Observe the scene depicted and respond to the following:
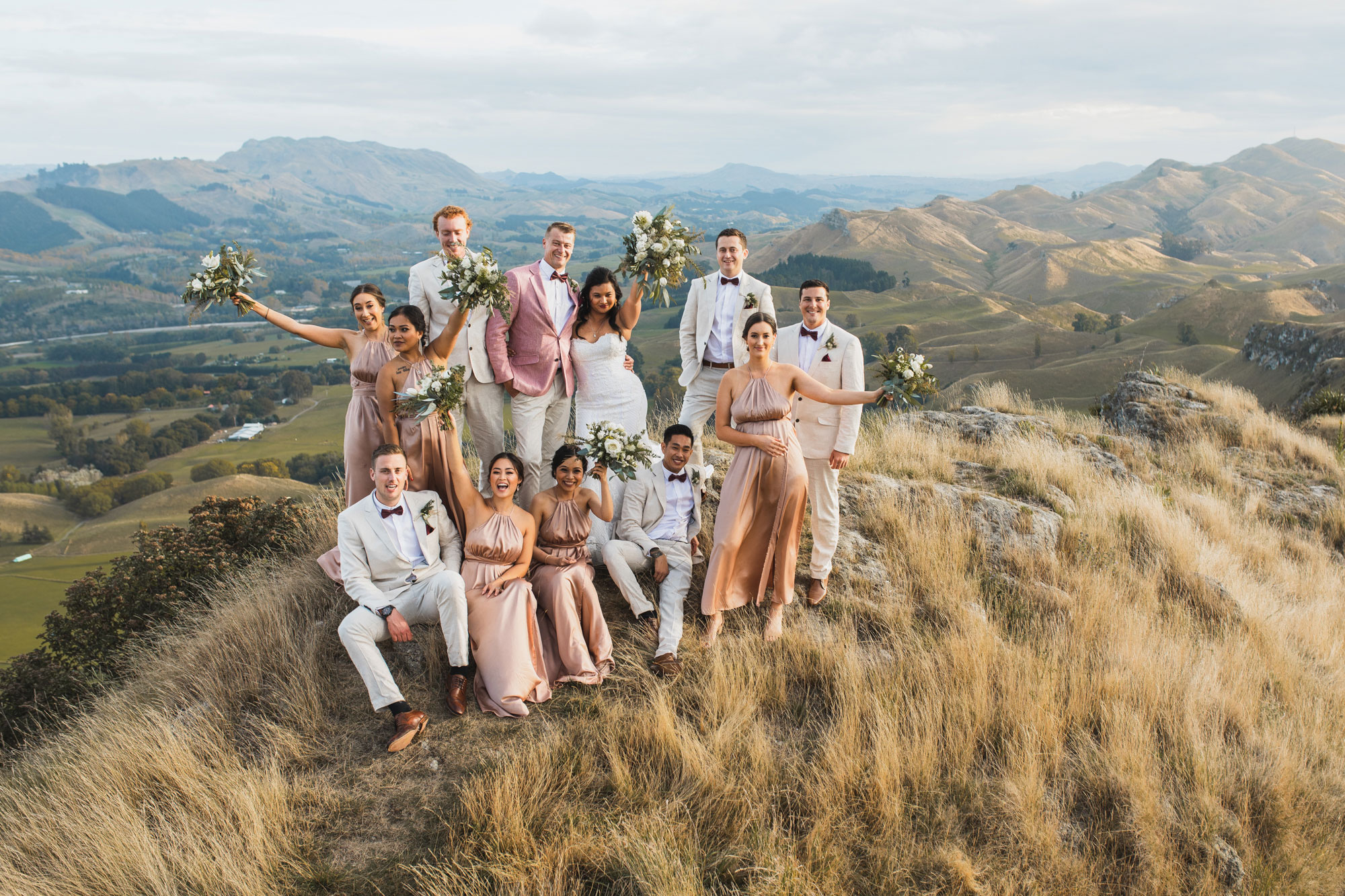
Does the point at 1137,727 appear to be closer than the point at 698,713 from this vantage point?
Yes

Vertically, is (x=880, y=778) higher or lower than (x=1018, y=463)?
lower

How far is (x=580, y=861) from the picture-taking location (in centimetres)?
403

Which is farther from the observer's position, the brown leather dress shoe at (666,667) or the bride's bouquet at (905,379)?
the brown leather dress shoe at (666,667)

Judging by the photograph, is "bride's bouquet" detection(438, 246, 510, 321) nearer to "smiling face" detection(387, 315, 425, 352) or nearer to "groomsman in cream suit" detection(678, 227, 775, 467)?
"smiling face" detection(387, 315, 425, 352)

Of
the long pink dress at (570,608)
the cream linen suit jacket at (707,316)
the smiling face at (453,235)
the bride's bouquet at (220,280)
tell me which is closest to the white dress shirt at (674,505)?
the long pink dress at (570,608)

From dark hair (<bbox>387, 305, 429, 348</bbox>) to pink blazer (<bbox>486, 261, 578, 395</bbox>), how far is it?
2.17 ft

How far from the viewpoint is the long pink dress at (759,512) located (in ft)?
19.2

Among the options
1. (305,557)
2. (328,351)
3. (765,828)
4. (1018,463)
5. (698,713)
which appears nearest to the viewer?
(765,828)

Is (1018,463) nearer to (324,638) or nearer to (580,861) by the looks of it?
(580,861)

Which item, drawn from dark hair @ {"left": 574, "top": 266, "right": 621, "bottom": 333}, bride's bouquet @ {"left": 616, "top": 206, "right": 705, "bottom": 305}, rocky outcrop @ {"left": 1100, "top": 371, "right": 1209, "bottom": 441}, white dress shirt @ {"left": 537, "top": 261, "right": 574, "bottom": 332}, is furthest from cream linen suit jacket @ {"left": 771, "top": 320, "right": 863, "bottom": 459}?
rocky outcrop @ {"left": 1100, "top": 371, "right": 1209, "bottom": 441}

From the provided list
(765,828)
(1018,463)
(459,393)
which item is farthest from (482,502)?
(1018,463)

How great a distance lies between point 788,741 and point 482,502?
118 inches

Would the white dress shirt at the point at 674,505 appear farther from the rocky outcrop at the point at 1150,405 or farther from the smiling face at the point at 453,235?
the rocky outcrop at the point at 1150,405

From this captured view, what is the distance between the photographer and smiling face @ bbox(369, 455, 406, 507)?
214 inches
